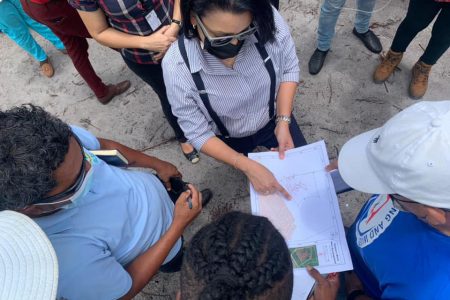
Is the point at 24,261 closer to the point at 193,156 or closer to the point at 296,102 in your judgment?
the point at 193,156

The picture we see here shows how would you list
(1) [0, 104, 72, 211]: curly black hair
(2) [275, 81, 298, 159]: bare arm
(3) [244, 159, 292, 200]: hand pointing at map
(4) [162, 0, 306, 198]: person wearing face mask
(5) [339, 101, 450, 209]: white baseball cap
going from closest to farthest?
(5) [339, 101, 450, 209]: white baseball cap, (1) [0, 104, 72, 211]: curly black hair, (4) [162, 0, 306, 198]: person wearing face mask, (3) [244, 159, 292, 200]: hand pointing at map, (2) [275, 81, 298, 159]: bare arm

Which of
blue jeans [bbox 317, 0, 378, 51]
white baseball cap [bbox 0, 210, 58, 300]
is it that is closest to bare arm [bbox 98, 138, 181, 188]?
white baseball cap [bbox 0, 210, 58, 300]

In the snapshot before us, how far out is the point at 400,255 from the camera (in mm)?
1216

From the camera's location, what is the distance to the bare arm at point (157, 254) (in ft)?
4.86

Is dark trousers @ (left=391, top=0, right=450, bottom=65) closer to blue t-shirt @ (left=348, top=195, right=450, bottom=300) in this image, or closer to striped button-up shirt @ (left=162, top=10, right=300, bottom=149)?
striped button-up shirt @ (left=162, top=10, right=300, bottom=149)

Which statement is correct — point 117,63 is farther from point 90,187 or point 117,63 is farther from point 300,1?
point 90,187

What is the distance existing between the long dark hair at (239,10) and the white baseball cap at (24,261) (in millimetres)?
928

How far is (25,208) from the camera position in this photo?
115 centimetres

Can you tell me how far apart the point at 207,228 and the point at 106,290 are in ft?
1.85

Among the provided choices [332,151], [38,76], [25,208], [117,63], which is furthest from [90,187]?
[38,76]

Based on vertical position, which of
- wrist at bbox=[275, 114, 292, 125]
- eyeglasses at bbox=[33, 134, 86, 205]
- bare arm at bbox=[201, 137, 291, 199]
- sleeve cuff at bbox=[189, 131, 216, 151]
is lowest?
bare arm at bbox=[201, 137, 291, 199]

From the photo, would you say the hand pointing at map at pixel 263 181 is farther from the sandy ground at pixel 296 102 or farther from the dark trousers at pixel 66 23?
the dark trousers at pixel 66 23

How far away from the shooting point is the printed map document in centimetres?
151

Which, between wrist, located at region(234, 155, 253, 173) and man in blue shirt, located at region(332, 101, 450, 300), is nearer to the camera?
man in blue shirt, located at region(332, 101, 450, 300)
